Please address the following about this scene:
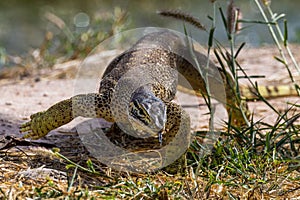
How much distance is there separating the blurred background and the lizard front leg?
3.97 meters

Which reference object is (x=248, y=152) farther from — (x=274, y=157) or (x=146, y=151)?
(x=146, y=151)

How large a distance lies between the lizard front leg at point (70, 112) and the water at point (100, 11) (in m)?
6.03

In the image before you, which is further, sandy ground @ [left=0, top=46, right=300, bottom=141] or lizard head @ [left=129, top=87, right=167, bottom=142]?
sandy ground @ [left=0, top=46, right=300, bottom=141]

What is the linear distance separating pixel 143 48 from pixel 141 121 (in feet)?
5.25

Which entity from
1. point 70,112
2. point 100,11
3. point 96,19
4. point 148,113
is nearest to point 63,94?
point 70,112

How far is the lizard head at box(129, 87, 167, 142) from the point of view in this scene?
155 inches

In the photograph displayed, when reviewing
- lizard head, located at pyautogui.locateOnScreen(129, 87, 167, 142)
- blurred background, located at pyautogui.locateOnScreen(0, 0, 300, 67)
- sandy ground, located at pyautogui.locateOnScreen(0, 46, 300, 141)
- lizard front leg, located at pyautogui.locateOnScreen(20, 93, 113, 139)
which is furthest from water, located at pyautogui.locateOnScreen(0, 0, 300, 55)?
lizard head, located at pyautogui.locateOnScreen(129, 87, 167, 142)

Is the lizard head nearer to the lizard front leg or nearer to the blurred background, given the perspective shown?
the lizard front leg

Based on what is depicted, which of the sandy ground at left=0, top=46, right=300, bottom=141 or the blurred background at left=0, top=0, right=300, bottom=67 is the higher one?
the blurred background at left=0, top=0, right=300, bottom=67

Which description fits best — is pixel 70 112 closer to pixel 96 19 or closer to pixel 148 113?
pixel 148 113

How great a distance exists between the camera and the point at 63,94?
7.19m

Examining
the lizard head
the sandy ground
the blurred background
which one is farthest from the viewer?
the blurred background

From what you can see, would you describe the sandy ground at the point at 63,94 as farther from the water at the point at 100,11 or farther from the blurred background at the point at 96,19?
the water at the point at 100,11

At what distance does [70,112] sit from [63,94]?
247 cm
